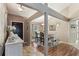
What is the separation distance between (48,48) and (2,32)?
70cm

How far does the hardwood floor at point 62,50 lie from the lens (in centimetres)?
167

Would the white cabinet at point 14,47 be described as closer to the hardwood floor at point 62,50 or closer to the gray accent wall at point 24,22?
the gray accent wall at point 24,22

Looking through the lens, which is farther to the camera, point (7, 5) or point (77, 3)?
point (77, 3)

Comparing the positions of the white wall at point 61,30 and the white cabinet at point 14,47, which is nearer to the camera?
the white cabinet at point 14,47

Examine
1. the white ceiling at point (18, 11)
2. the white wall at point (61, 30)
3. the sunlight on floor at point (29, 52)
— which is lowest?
the sunlight on floor at point (29, 52)

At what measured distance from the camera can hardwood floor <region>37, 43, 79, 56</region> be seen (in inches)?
65.9

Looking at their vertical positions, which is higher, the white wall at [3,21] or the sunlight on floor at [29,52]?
the white wall at [3,21]

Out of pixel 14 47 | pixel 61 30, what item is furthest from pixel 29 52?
pixel 61 30

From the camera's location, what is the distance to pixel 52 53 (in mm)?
1720

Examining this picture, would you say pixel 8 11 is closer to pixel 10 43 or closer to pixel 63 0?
pixel 10 43

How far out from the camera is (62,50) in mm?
1699

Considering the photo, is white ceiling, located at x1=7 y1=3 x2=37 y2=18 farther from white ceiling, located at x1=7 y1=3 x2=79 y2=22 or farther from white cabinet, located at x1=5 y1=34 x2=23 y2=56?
white cabinet, located at x1=5 y1=34 x2=23 y2=56

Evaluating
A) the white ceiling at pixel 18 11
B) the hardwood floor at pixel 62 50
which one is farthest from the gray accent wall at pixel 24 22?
the hardwood floor at pixel 62 50

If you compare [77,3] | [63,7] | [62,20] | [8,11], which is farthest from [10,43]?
[77,3]
